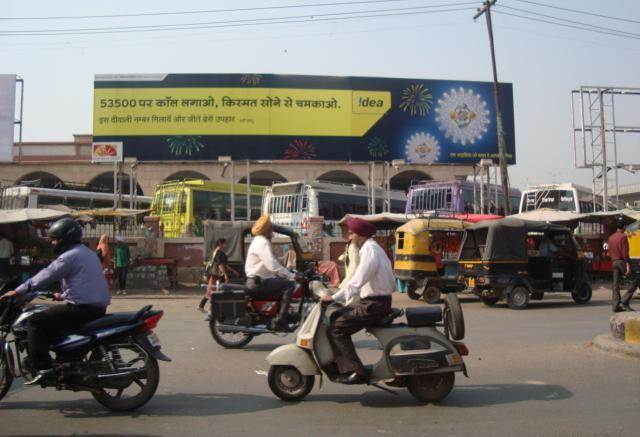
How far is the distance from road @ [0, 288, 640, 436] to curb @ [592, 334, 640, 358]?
121 millimetres

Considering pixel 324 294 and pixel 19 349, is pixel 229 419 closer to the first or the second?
pixel 324 294

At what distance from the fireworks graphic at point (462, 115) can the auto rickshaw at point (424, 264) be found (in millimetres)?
12083

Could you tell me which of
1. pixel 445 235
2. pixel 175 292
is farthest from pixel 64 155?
pixel 445 235

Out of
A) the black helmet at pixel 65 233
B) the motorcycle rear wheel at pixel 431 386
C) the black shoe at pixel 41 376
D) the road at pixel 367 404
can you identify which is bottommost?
the road at pixel 367 404

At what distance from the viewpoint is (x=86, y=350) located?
557 centimetres

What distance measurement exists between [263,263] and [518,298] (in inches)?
313

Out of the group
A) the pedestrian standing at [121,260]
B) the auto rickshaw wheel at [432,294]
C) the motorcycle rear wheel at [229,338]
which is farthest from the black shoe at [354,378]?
the pedestrian standing at [121,260]

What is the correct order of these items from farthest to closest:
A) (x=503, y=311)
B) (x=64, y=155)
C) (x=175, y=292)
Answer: (x=64, y=155), (x=175, y=292), (x=503, y=311)

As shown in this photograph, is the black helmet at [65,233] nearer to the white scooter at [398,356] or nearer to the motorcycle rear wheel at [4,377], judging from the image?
the motorcycle rear wheel at [4,377]

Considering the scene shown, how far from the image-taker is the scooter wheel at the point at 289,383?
596cm

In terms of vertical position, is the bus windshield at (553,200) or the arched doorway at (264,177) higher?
the arched doorway at (264,177)

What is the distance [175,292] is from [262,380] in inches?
523

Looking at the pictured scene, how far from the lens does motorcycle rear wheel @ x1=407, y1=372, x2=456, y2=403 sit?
19.3 ft

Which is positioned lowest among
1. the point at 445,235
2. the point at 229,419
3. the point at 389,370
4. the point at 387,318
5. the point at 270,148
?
the point at 229,419
